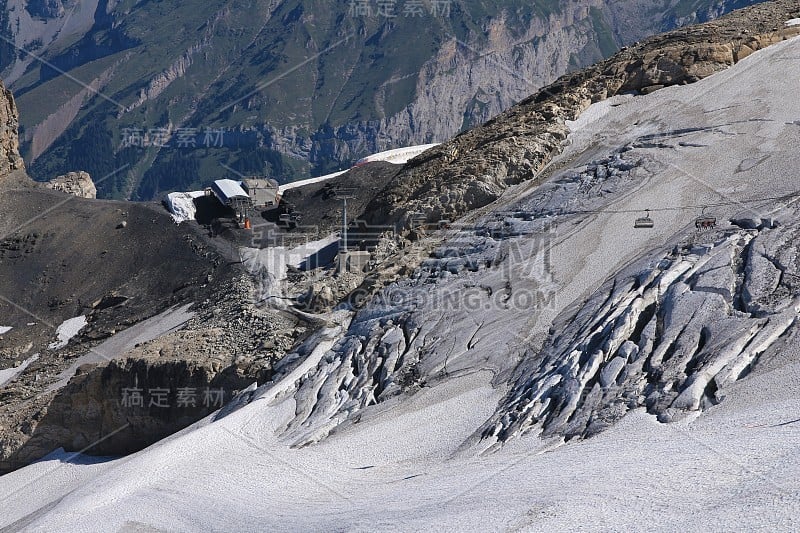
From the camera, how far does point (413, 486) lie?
2123 cm

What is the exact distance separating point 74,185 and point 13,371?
93.9 ft

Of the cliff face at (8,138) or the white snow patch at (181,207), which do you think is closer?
the white snow patch at (181,207)

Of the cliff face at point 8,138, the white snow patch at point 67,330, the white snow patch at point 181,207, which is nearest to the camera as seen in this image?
the white snow patch at point 67,330

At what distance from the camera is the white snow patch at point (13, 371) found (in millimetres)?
45078

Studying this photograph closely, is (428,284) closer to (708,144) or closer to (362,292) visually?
(362,292)

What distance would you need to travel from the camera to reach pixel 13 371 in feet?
152

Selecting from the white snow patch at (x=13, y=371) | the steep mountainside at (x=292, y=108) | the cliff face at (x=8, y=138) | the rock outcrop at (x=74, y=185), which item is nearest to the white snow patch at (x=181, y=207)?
the cliff face at (x=8, y=138)

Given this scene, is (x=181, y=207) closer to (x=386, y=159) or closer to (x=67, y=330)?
(x=67, y=330)

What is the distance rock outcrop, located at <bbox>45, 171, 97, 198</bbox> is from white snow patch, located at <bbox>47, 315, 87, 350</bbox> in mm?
21504

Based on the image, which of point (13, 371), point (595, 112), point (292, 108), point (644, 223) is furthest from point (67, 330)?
point (292, 108)

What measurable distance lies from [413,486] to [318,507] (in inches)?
85.1

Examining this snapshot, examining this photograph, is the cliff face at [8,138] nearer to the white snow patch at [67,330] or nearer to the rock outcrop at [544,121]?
the white snow patch at [67,330]

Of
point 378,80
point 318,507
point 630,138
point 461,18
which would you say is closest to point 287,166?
point 378,80

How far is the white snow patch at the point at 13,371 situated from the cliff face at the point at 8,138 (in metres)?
20.1
